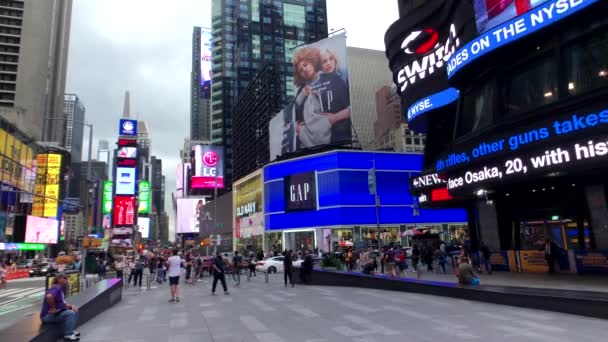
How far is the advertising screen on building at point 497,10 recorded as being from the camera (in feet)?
58.1

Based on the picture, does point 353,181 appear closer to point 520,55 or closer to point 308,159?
point 308,159

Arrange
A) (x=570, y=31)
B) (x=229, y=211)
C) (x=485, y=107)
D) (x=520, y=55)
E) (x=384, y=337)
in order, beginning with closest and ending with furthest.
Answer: (x=384, y=337)
(x=570, y=31)
(x=520, y=55)
(x=485, y=107)
(x=229, y=211)

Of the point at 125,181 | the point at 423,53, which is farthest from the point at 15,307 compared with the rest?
the point at 125,181

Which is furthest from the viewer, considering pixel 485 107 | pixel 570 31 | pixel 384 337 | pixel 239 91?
pixel 239 91

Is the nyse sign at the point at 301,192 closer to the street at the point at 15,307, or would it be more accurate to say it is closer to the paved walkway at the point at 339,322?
the street at the point at 15,307

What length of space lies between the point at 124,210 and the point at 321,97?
3947 cm

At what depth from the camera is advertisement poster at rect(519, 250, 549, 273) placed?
20656mm

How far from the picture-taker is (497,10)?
62.6 ft

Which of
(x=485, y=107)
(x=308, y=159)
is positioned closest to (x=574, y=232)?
(x=485, y=107)

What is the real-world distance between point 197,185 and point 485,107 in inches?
3482

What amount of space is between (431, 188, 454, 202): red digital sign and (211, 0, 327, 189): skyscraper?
12726 centimetres

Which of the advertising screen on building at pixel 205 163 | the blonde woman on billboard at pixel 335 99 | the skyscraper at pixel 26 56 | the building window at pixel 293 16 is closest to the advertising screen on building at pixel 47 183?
the skyscraper at pixel 26 56

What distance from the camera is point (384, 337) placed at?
900cm

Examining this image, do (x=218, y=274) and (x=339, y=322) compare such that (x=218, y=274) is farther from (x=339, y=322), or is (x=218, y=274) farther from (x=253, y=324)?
(x=339, y=322)
